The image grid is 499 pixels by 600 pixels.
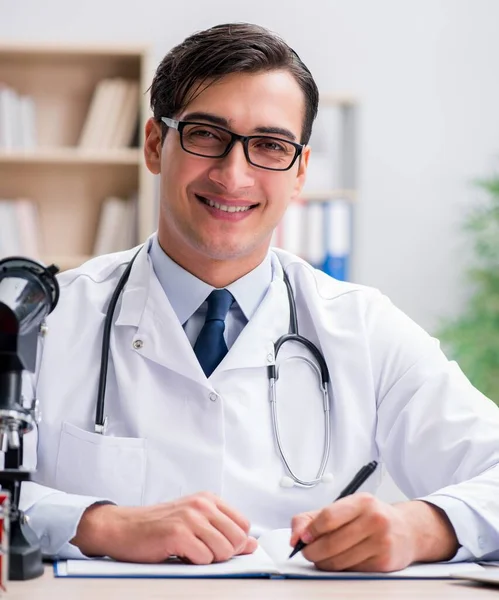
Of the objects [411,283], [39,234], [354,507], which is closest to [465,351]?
[411,283]

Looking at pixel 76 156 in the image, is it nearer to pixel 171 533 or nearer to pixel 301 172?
pixel 301 172

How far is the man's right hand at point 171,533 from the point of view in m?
1.23

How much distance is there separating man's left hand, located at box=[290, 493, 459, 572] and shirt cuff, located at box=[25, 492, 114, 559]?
0.98 ft

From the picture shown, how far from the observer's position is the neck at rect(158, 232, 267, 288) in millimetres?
1705

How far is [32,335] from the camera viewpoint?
1079 millimetres

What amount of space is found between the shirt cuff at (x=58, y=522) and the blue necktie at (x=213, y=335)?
355mm

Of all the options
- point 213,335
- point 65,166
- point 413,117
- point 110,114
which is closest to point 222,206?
point 213,335

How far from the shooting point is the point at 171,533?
48.5 inches

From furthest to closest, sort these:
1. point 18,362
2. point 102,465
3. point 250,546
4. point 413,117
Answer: point 413,117 → point 102,465 → point 250,546 → point 18,362

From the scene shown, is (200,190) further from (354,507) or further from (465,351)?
(465,351)

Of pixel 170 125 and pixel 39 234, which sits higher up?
pixel 170 125

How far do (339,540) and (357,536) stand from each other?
0.08 ft

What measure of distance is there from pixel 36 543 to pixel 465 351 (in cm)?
Result: 335

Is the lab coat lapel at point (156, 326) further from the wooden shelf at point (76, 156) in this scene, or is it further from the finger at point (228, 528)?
the wooden shelf at point (76, 156)
